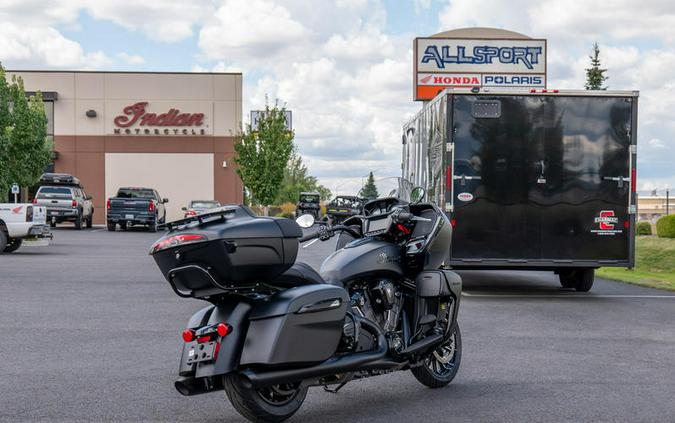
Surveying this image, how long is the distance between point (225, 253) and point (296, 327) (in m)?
0.61

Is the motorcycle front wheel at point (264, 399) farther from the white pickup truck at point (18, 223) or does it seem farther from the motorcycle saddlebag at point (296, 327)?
the white pickup truck at point (18, 223)

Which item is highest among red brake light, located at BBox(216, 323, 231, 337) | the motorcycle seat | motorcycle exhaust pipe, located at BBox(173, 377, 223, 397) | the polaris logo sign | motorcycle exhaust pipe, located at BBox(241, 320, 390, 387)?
the polaris logo sign

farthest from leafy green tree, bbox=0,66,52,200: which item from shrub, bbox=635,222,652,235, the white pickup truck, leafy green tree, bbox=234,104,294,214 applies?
shrub, bbox=635,222,652,235

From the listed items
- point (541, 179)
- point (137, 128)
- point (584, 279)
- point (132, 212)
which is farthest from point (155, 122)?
point (541, 179)

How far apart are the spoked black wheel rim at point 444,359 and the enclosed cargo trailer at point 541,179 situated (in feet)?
21.1

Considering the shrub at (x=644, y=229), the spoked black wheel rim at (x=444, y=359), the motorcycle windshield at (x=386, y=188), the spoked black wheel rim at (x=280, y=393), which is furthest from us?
the shrub at (x=644, y=229)

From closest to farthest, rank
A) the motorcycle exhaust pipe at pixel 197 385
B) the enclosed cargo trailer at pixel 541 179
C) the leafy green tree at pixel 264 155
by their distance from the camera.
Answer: the motorcycle exhaust pipe at pixel 197 385 → the enclosed cargo trailer at pixel 541 179 → the leafy green tree at pixel 264 155

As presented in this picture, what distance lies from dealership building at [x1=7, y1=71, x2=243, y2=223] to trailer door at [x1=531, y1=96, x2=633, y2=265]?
43194 mm

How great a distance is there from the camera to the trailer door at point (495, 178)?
44.7ft

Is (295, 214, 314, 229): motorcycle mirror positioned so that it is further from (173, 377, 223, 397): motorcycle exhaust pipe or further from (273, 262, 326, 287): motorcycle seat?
(173, 377, 223, 397): motorcycle exhaust pipe

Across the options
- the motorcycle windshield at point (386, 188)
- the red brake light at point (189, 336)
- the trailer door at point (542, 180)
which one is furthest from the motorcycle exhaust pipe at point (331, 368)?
the trailer door at point (542, 180)

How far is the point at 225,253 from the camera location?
207 inches

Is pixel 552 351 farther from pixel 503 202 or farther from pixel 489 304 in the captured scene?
pixel 503 202

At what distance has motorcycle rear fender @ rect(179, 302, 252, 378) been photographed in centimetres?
528
